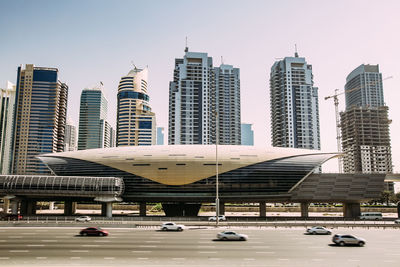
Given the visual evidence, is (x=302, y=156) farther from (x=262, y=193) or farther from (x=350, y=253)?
(x=350, y=253)

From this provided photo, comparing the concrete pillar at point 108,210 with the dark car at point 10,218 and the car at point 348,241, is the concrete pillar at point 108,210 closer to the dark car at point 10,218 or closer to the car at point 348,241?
the dark car at point 10,218

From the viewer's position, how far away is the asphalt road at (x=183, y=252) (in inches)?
990

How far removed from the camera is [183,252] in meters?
29.3

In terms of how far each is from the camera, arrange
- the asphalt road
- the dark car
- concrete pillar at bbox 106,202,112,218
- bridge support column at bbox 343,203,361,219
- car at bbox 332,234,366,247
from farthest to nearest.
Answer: bridge support column at bbox 343,203,361,219
concrete pillar at bbox 106,202,112,218
the dark car
car at bbox 332,234,366,247
the asphalt road

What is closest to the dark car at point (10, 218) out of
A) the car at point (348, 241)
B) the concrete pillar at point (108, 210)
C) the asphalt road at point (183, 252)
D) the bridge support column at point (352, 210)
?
the concrete pillar at point (108, 210)

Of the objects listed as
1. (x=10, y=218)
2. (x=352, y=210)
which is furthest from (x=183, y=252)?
(x=352, y=210)

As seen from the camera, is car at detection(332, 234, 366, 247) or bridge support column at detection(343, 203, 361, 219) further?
bridge support column at detection(343, 203, 361, 219)

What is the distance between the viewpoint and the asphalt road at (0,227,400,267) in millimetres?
25141

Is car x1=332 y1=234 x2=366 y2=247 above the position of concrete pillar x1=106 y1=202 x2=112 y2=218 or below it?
above

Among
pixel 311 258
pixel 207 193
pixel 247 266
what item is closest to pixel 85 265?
pixel 247 266

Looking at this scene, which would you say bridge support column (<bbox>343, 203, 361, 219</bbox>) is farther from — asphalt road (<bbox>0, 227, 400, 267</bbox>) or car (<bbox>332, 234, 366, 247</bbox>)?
car (<bbox>332, 234, 366, 247</bbox>)

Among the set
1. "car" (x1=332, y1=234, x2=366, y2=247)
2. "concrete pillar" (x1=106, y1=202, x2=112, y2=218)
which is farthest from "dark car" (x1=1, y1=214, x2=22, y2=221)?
"car" (x1=332, y1=234, x2=366, y2=247)

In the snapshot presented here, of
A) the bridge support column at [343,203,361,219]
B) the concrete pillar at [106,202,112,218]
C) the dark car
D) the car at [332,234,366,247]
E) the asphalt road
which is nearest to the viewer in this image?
the asphalt road

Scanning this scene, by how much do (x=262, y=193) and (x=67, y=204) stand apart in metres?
55.8
